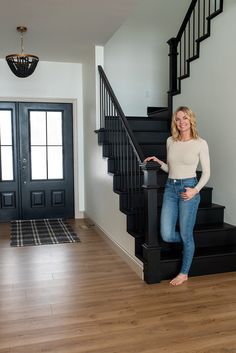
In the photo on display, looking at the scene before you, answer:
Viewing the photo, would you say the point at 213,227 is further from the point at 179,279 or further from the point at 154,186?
the point at 154,186

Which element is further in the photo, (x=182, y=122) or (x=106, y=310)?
(x=182, y=122)

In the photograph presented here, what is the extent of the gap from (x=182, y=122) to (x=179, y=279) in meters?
1.40

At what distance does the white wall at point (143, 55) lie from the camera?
6090 mm

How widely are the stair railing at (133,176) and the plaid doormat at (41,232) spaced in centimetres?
126

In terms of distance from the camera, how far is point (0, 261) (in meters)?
4.00

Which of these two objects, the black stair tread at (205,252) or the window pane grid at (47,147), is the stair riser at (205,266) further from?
the window pane grid at (47,147)

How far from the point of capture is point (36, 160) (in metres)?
6.07

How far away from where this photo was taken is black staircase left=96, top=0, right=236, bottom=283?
330 cm

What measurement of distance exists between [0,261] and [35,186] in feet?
7.31

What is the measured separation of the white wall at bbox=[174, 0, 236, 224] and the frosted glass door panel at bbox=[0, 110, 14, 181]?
3.07 metres

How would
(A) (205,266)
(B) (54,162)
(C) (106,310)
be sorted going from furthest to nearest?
(B) (54,162), (A) (205,266), (C) (106,310)

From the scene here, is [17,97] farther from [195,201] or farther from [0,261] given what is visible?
[195,201]

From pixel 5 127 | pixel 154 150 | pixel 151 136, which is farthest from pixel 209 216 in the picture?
pixel 5 127

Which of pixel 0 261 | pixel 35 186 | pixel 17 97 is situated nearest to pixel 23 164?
pixel 35 186
